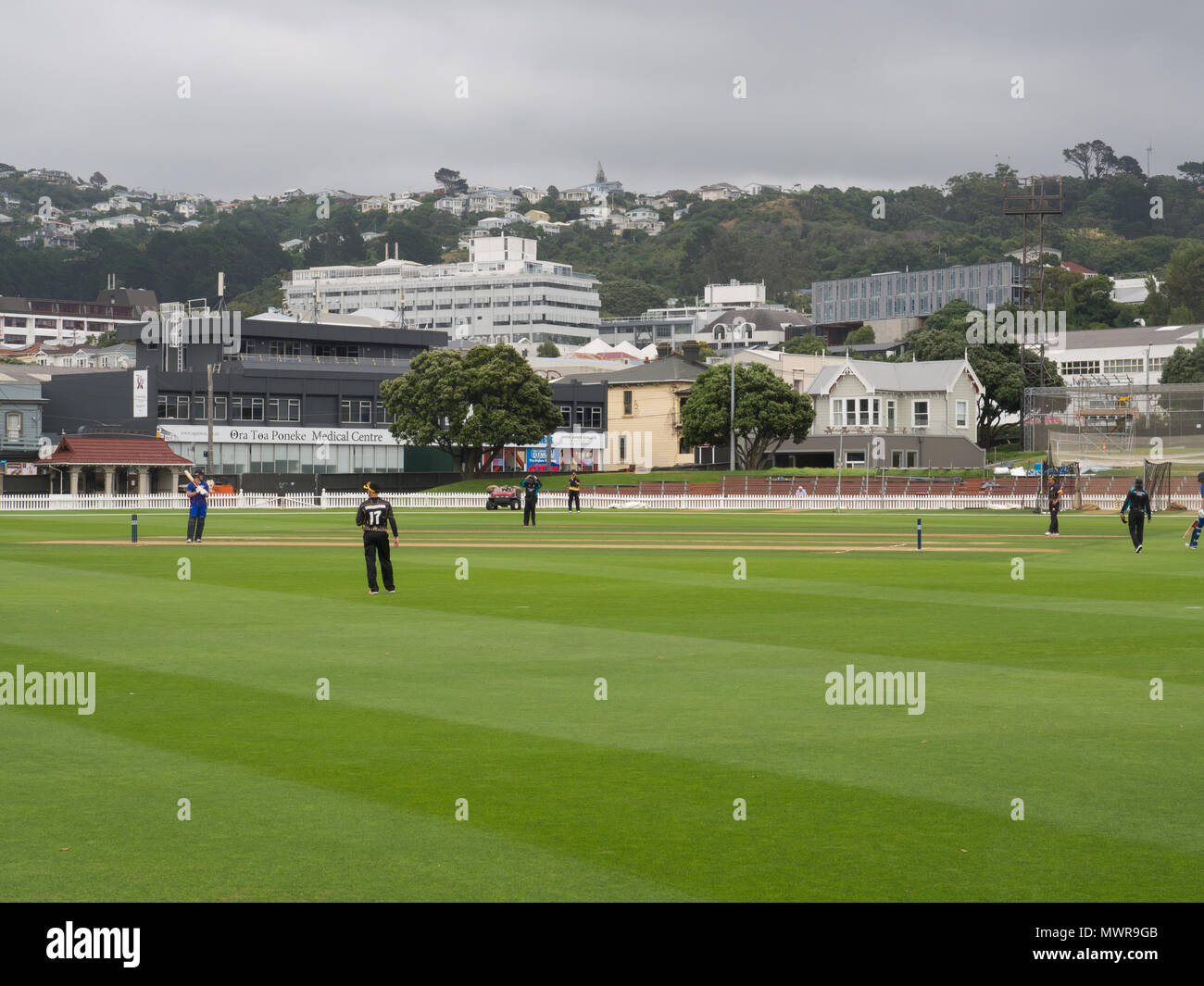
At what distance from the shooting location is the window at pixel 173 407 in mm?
102688

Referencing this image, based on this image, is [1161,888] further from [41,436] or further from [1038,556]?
[41,436]

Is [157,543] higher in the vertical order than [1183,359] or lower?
lower

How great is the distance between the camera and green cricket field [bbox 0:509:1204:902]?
330 inches

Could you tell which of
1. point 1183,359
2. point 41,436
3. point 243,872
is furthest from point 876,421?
point 243,872

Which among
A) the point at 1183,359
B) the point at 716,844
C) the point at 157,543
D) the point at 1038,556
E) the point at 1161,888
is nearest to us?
the point at 1161,888

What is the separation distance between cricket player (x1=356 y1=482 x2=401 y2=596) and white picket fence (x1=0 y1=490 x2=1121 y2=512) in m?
49.7

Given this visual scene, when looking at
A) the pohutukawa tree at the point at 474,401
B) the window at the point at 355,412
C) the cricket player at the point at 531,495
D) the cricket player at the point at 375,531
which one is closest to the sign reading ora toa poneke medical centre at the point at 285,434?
the window at the point at 355,412

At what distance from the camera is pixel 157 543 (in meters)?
40.3

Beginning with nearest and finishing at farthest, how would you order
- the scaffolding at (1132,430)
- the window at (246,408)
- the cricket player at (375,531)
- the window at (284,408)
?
the cricket player at (375,531)
the scaffolding at (1132,430)
the window at (246,408)
the window at (284,408)

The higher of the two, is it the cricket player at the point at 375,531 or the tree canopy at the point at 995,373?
the tree canopy at the point at 995,373
